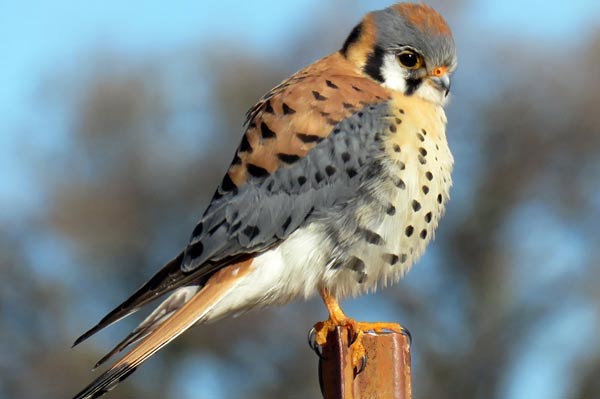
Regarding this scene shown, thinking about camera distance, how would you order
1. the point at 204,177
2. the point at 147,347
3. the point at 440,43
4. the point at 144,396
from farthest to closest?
the point at 204,177 → the point at 144,396 → the point at 440,43 → the point at 147,347

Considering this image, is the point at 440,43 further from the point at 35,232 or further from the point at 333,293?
the point at 35,232

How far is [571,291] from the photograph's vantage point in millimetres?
17000

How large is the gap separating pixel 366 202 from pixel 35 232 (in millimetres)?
13597

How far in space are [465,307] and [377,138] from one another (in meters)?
13.0

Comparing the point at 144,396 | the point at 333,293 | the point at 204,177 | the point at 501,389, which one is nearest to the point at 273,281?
the point at 333,293

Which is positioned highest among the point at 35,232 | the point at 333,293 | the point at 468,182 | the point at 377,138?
the point at 377,138

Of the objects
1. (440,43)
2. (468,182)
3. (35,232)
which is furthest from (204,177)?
(440,43)

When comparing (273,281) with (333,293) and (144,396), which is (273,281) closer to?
(333,293)

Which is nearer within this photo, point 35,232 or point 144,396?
point 144,396

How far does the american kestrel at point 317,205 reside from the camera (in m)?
4.56

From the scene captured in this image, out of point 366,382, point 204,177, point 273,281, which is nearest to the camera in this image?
point 366,382

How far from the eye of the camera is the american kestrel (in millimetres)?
4559

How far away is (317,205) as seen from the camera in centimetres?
464

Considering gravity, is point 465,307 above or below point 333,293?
below
